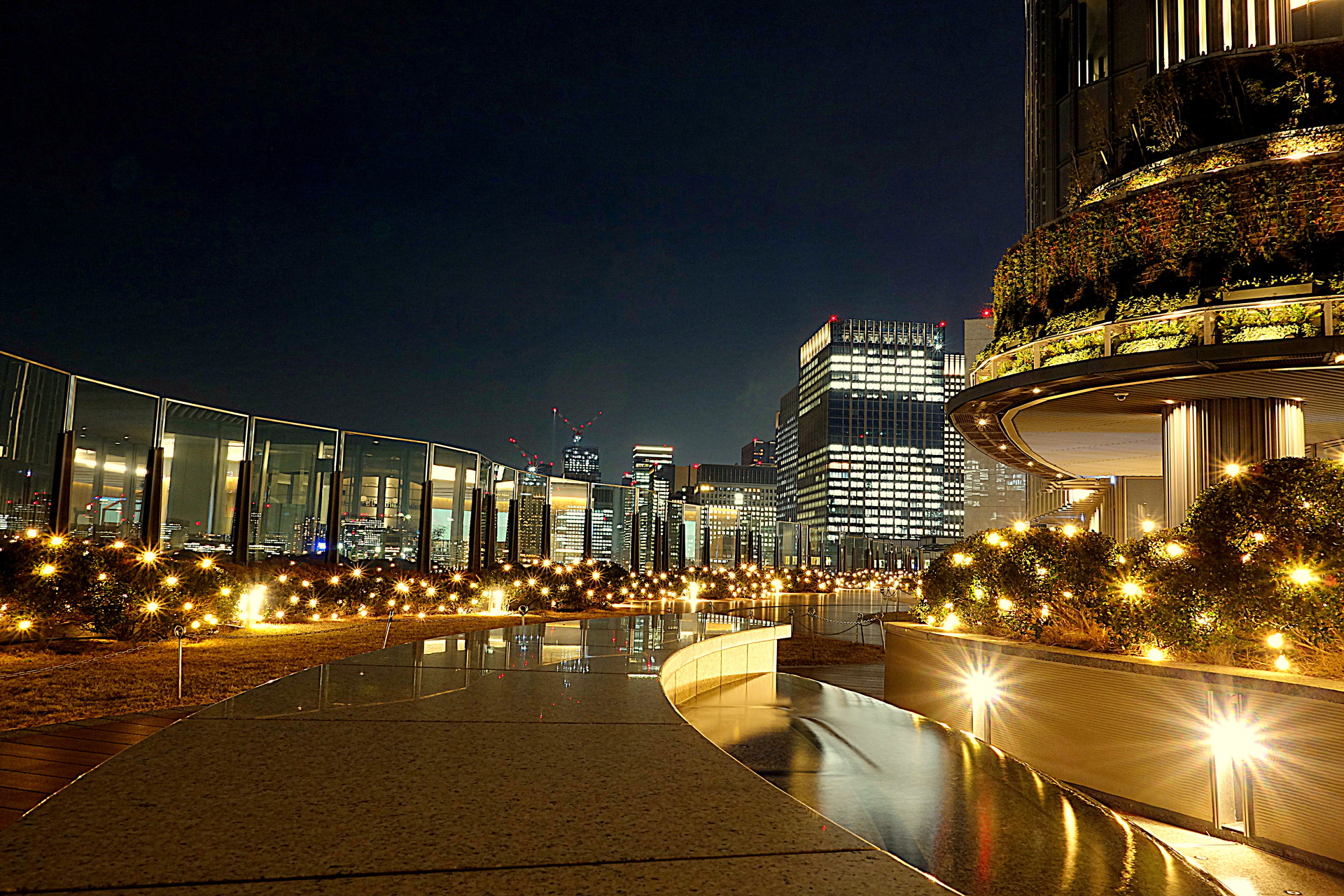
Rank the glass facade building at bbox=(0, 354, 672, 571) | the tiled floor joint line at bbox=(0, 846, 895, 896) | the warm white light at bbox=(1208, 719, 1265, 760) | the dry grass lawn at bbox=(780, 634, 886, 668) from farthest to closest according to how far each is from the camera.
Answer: the dry grass lawn at bbox=(780, 634, 886, 668) → the glass facade building at bbox=(0, 354, 672, 571) → the warm white light at bbox=(1208, 719, 1265, 760) → the tiled floor joint line at bbox=(0, 846, 895, 896)

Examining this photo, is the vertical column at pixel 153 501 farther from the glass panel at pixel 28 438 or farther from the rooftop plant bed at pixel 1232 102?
the rooftop plant bed at pixel 1232 102

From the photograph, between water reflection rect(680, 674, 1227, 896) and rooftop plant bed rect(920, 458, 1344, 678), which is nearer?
water reflection rect(680, 674, 1227, 896)

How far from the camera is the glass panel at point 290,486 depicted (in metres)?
22.7

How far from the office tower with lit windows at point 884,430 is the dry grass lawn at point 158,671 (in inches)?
7066

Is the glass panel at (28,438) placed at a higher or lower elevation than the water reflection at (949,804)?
higher

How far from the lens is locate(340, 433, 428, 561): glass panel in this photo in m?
26.2

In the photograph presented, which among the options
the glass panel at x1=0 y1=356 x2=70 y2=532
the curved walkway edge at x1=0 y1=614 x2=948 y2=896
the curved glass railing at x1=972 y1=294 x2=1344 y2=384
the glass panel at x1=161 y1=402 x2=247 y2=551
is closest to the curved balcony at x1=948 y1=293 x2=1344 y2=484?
the curved glass railing at x1=972 y1=294 x2=1344 y2=384

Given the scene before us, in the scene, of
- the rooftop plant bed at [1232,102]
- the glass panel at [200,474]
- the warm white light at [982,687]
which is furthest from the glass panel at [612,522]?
the warm white light at [982,687]

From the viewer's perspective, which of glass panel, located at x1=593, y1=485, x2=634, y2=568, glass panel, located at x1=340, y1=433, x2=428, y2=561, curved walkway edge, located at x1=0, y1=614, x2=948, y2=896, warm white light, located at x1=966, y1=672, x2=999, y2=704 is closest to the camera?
curved walkway edge, located at x1=0, y1=614, x2=948, y2=896

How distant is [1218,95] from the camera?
52.3 feet

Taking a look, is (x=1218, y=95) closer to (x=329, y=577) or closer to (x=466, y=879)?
(x=466, y=879)

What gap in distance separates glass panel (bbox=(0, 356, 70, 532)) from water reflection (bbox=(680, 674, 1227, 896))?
574 inches

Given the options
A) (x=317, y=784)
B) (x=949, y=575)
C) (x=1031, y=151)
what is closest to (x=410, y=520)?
(x=949, y=575)

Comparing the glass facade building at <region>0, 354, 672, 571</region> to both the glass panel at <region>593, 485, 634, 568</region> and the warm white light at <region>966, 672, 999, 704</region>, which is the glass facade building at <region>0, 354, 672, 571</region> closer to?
the glass panel at <region>593, 485, 634, 568</region>
